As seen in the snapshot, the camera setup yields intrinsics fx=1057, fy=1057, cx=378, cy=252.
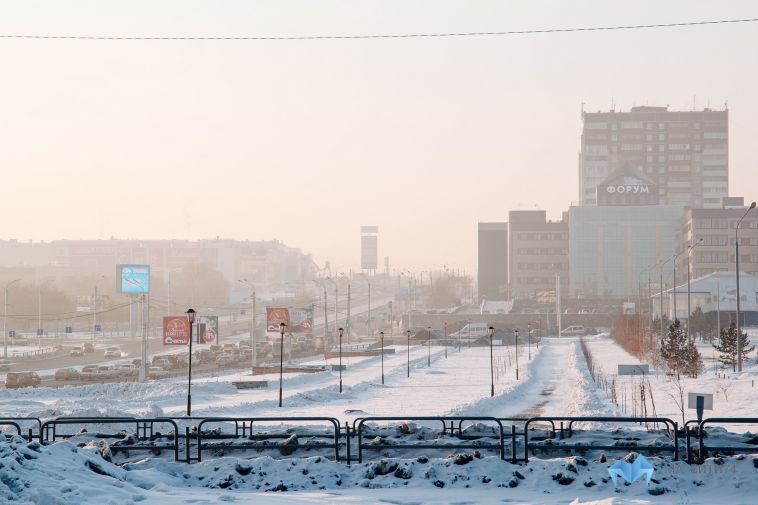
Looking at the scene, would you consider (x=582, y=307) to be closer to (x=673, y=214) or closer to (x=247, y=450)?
(x=673, y=214)

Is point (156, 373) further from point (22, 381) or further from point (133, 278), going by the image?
point (22, 381)

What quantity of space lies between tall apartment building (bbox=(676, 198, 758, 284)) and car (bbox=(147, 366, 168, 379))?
390ft

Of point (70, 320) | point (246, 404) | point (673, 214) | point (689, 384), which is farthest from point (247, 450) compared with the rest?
point (673, 214)

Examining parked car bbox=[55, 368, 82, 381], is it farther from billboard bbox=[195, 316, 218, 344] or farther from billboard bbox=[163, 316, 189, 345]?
billboard bbox=[195, 316, 218, 344]

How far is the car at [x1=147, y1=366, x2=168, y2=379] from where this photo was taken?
2982 inches

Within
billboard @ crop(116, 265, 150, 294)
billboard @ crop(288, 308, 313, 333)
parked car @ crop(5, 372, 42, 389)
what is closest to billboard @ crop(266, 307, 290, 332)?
billboard @ crop(288, 308, 313, 333)

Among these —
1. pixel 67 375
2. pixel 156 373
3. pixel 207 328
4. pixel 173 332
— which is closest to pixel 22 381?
pixel 67 375

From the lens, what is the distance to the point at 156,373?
259 feet

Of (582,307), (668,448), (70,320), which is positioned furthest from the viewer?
(582,307)

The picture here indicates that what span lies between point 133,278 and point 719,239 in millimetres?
121965

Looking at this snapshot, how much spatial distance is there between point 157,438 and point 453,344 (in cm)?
10336

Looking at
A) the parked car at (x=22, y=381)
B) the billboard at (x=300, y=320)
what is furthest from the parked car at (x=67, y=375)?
the billboard at (x=300, y=320)

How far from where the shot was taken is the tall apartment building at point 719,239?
180 meters

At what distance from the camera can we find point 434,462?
1948cm
